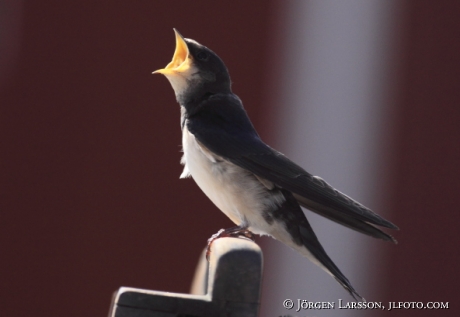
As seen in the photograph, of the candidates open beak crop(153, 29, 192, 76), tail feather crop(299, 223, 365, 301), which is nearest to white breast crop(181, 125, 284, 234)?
tail feather crop(299, 223, 365, 301)

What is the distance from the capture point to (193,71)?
2.97 meters

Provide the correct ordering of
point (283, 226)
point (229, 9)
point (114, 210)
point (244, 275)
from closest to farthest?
point (244, 275)
point (283, 226)
point (114, 210)
point (229, 9)

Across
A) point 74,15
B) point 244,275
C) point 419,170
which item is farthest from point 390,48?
point 244,275

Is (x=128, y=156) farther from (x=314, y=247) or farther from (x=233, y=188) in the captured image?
(x=314, y=247)

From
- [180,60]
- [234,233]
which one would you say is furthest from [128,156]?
[234,233]

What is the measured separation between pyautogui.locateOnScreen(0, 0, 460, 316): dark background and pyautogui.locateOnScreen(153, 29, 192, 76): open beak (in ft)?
7.73

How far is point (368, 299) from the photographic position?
5.66 m

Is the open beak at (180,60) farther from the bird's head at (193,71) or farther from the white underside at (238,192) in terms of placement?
the white underside at (238,192)

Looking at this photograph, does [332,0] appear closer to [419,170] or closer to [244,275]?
[419,170]

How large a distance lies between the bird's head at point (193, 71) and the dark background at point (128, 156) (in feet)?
7.70

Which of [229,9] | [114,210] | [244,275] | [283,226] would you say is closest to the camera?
[244,275]

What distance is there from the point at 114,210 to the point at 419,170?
2.40 metres

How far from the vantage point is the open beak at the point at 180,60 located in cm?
291

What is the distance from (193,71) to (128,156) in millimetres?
2554
